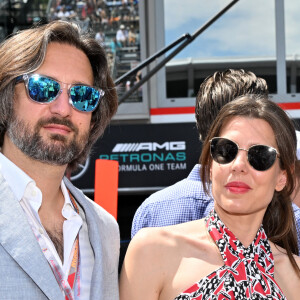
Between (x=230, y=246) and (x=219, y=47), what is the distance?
183 inches

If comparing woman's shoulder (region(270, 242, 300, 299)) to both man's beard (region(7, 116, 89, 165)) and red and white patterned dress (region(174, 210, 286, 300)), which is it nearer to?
red and white patterned dress (region(174, 210, 286, 300))

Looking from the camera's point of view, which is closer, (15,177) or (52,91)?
(15,177)

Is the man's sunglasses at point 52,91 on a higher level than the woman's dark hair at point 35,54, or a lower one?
lower

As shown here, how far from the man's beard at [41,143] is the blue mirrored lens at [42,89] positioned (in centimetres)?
8

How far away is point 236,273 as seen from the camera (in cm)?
198

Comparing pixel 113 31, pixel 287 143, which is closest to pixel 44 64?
pixel 287 143

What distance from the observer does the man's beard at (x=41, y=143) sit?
6.55ft

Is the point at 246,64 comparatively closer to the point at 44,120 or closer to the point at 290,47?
the point at 290,47

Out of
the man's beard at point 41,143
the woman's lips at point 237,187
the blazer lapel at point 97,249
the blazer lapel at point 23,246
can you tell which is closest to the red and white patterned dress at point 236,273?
the woman's lips at point 237,187

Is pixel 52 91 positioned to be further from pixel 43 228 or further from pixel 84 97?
pixel 43 228

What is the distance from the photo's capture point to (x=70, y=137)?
2.07 m

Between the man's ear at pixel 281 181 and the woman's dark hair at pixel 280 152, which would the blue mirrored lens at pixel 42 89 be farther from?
the man's ear at pixel 281 181

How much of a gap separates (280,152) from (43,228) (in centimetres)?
92

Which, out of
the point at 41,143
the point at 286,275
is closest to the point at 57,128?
the point at 41,143
